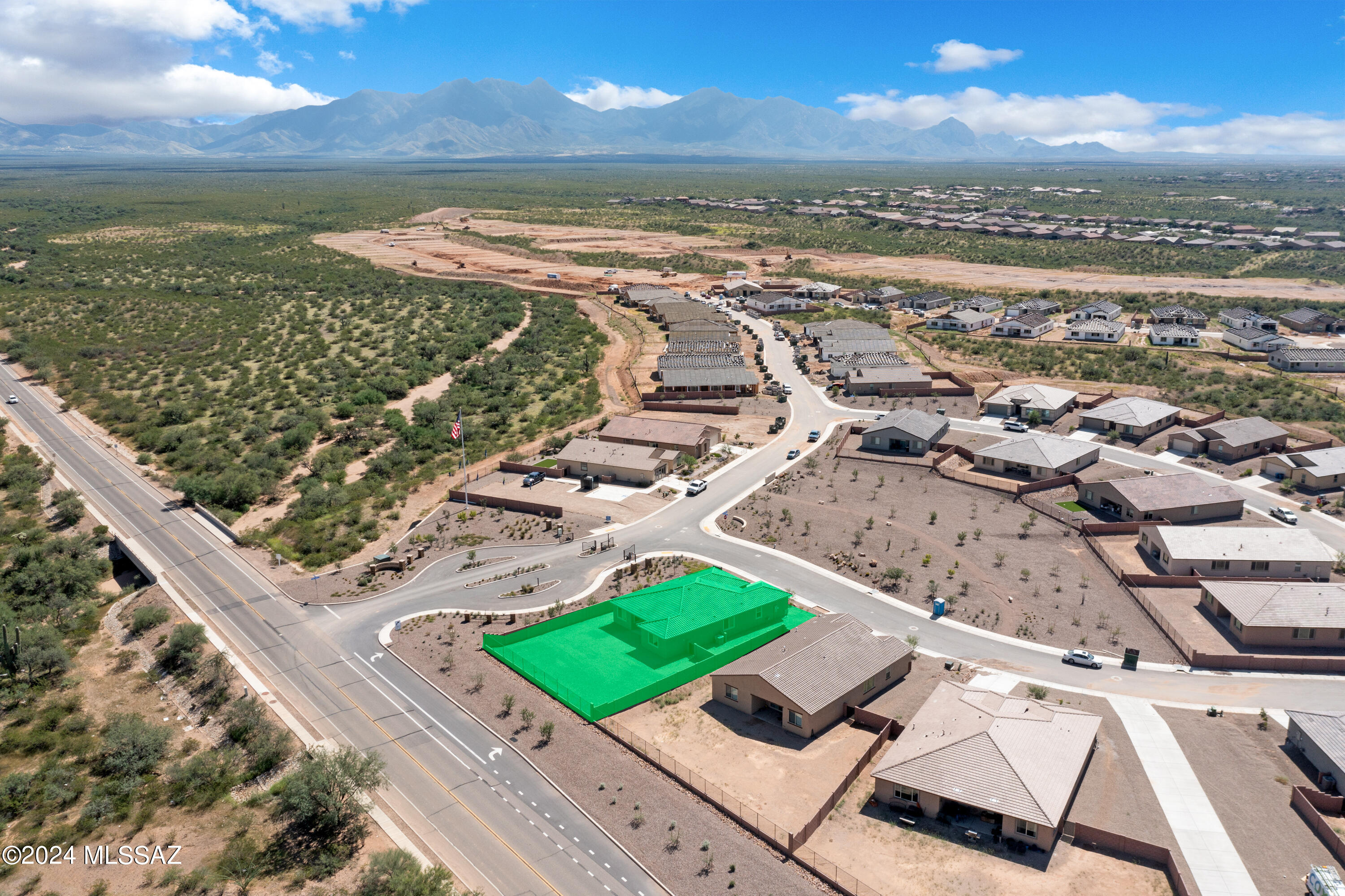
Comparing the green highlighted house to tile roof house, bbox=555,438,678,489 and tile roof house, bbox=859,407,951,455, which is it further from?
tile roof house, bbox=859,407,951,455

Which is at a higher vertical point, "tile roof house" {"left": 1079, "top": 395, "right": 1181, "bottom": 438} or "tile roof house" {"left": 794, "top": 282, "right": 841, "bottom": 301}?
"tile roof house" {"left": 794, "top": 282, "right": 841, "bottom": 301}

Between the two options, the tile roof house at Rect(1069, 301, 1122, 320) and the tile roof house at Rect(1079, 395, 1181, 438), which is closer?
the tile roof house at Rect(1079, 395, 1181, 438)

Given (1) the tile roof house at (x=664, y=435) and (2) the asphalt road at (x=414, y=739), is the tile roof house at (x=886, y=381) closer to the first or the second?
(1) the tile roof house at (x=664, y=435)

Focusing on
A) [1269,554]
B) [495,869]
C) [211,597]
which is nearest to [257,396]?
[211,597]

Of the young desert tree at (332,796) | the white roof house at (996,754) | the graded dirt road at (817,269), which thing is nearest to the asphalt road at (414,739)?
the young desert tree at (332,796)

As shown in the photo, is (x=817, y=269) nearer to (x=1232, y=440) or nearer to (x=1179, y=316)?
(x=1179, y=316)

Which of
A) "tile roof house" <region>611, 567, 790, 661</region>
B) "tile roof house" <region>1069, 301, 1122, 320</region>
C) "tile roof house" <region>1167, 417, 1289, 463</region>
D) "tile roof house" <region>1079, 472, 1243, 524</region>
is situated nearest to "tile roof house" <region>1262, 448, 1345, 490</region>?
"tile roof house" <region>1167, 417, 1289, 463</region>

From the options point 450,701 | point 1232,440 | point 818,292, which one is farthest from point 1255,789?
point 818,292
